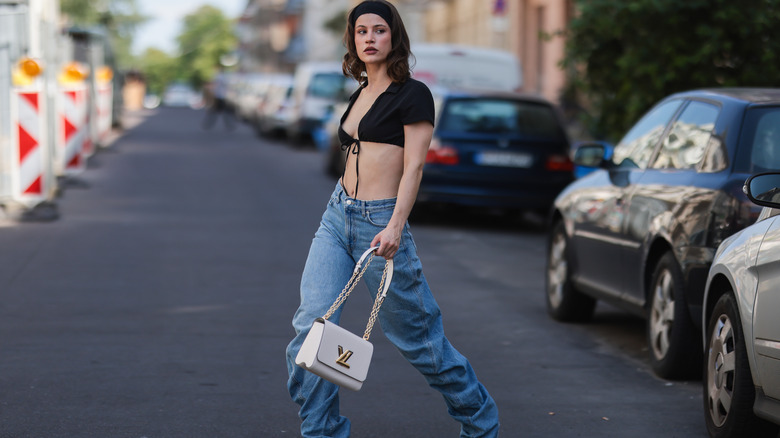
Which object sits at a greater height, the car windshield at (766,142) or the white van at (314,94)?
the car windshield at (766,142)

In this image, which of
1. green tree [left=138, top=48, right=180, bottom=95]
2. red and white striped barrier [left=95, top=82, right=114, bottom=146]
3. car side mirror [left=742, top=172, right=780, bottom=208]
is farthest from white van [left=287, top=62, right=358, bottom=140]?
green tree [left=138, top=48, right=180, bottom=95]

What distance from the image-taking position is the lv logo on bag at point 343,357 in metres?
4.49

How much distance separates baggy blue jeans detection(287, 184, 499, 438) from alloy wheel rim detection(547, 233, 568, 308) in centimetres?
393

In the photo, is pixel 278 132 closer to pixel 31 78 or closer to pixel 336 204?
pixel 31 78

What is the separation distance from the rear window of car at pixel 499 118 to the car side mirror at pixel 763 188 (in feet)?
31.5

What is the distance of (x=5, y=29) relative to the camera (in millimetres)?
16391

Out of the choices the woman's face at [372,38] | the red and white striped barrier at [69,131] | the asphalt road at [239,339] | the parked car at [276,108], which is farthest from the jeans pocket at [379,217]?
the parked car at [276,108]

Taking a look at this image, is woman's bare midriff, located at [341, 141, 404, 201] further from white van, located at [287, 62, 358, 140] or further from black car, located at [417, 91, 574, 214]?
white van, located at [287, 62, 358, 140]

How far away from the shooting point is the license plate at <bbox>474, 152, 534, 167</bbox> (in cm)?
1479

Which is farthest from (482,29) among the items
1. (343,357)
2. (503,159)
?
(343,357)

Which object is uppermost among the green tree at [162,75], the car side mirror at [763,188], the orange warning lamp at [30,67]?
the car side mirror at [763,188]

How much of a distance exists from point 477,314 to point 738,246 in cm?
367

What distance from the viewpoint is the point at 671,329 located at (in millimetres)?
6793

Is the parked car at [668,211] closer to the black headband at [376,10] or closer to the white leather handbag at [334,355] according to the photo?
the black headband at [376,10]
